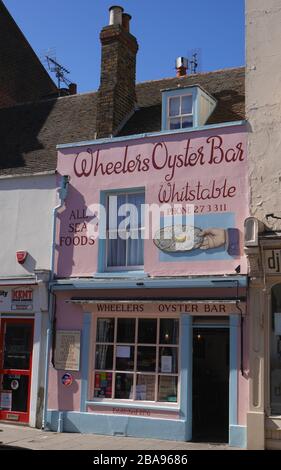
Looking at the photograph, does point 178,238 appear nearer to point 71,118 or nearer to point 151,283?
point 151,283

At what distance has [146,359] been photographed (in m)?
11.6

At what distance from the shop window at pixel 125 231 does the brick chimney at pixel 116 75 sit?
221 centimetres

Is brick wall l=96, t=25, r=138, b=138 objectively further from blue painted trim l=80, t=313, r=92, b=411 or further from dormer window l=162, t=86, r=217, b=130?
blue painted trim l=80, t=313, r=92, b=411

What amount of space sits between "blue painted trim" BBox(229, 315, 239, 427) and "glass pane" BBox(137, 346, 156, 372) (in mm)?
1668

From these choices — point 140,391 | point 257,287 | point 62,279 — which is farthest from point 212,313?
point 62,279

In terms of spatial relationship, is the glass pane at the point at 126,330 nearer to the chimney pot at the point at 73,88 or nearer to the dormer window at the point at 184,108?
the dormer window at the point at 184,108

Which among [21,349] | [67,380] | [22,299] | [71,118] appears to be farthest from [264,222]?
[71,118]

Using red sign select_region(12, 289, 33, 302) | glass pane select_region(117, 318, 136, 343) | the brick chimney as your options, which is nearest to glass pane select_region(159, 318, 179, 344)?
glass pane select_region(117, 318, 136, 343)

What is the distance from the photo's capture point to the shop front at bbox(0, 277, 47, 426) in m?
12.4

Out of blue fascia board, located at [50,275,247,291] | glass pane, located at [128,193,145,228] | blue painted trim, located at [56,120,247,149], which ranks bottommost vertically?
blue fascia board, located at [50,275,247,291]

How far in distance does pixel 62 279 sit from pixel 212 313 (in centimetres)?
337

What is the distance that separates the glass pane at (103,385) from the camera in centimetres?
1175

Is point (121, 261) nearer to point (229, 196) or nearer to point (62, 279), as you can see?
point (62, 279)

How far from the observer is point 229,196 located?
443 inches
